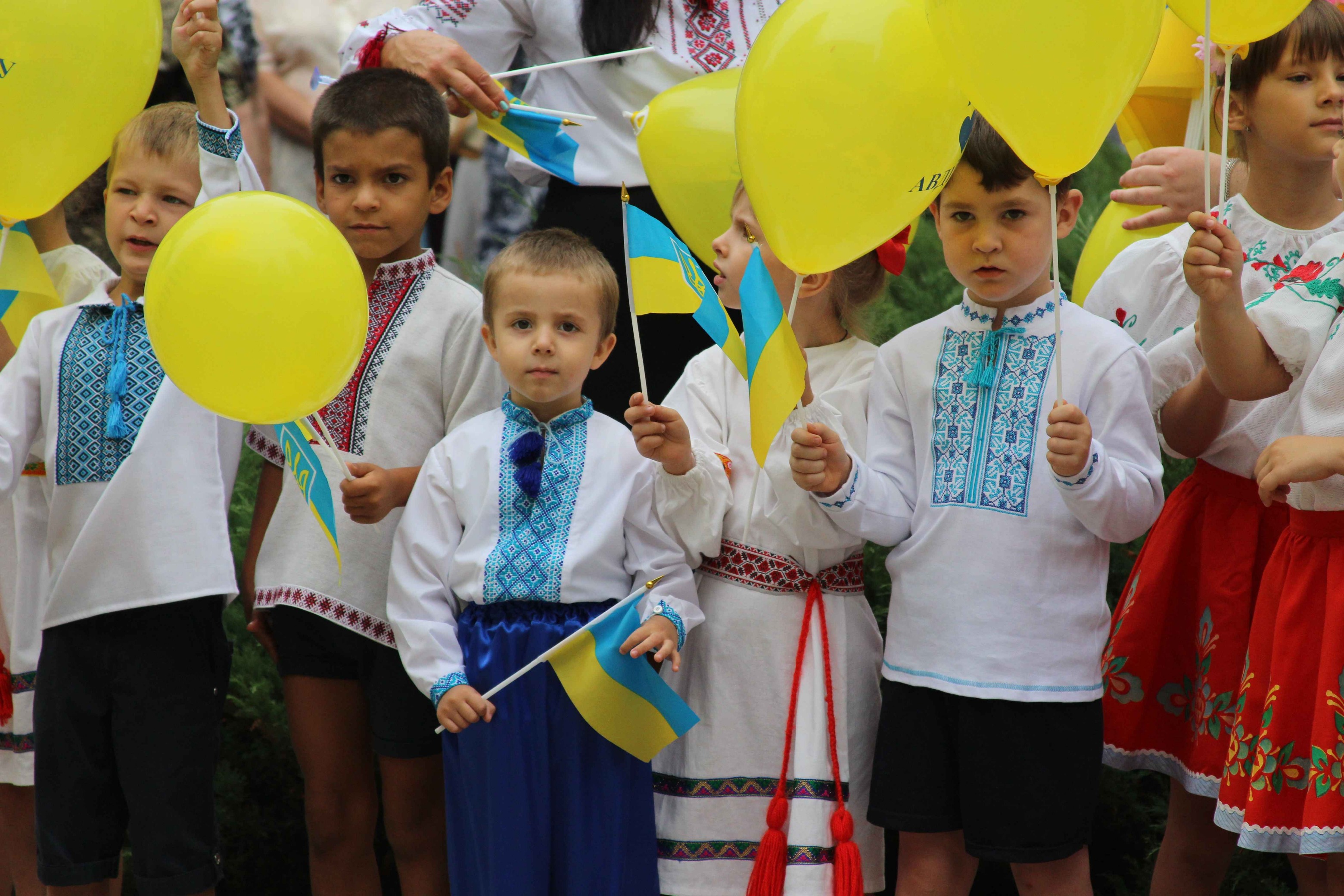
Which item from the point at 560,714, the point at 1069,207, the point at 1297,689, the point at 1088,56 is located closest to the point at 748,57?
the point at 1088,56

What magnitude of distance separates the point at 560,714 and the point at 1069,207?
1313 mm

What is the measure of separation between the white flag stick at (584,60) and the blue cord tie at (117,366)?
897 mm

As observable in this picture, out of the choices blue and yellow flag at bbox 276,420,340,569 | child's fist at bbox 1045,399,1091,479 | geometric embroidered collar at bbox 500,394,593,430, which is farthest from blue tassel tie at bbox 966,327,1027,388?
blue and yellow flag at bbox 276,420,340,569

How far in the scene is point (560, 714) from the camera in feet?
8.08

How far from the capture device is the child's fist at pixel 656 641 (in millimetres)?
2375

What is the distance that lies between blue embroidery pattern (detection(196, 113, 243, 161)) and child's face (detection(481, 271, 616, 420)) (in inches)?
23.8

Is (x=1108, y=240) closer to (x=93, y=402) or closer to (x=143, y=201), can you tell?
(x=143, y=201)

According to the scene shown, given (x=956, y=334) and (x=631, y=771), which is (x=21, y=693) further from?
(x=956, y=334)

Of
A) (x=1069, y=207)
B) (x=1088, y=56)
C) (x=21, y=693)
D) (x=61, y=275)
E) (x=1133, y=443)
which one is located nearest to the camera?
(x=1088, y=56)

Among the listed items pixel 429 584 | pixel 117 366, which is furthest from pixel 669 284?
pixel 117 366

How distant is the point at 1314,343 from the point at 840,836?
3.84 ft

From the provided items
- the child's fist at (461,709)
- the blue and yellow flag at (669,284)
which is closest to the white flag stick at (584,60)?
the blue and yellow flag at (669,284)

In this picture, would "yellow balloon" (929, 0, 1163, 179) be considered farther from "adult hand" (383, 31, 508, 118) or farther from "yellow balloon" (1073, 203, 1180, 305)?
"adult hand" (383, 31, 508, 118)

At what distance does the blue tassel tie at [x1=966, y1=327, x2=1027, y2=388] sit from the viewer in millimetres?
2436
